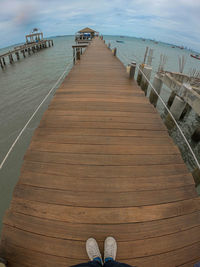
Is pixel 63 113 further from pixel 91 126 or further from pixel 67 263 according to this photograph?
pixel 67 263

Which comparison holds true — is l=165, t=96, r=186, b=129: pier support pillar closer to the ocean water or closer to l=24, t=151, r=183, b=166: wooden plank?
the ocean water

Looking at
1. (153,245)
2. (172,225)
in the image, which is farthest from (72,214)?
(172,225)

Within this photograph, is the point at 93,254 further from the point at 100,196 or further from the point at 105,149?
the point at 105,149

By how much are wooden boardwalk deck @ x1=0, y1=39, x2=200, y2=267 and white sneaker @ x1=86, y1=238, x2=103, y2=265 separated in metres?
0.09

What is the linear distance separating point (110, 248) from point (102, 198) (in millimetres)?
588

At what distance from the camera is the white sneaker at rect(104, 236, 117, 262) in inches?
56.1

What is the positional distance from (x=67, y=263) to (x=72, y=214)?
492 millimetres

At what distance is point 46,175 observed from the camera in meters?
2.14

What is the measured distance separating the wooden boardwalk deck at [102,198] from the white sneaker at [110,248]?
0.08 m

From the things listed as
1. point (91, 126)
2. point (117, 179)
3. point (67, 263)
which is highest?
point (91, 126)

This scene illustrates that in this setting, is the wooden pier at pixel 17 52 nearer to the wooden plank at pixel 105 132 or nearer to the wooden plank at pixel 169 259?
the wooden plank at pixel 105 132

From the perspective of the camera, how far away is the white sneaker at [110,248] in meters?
1.42

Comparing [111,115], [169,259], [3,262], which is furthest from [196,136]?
[3,262]

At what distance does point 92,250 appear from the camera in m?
1.46
